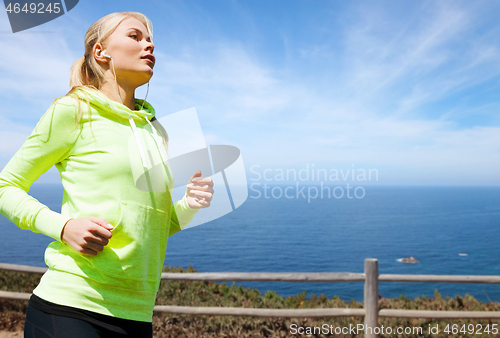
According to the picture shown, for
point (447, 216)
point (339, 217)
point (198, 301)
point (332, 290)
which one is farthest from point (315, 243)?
point (198, 301)

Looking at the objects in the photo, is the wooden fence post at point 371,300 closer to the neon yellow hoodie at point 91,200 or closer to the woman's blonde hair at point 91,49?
the neon yellow hoodie at point 91,200

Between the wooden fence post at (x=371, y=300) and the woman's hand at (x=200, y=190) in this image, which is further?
the wooden fence post at (x=371, y=300)

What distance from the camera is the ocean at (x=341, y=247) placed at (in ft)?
176

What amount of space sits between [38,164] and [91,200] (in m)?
0.19

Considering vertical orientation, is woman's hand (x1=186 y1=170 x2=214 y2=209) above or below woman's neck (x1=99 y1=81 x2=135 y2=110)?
below

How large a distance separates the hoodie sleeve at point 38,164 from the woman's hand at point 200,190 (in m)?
0.36

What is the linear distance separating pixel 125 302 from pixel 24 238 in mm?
92670

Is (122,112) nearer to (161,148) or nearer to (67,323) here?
(161,148)

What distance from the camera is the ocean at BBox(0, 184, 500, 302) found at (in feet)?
176

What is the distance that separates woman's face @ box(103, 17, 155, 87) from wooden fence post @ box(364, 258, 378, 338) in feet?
12.2

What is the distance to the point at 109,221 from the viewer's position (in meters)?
0.93

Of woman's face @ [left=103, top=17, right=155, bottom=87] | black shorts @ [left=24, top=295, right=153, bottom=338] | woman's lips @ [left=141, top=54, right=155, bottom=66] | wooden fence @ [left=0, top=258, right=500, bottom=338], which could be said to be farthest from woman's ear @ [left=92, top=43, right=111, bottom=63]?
wooden fence @ [left=0, top=258, right=500, bottom=338]

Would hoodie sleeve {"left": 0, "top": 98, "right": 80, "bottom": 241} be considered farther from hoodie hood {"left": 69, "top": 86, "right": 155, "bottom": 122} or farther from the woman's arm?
the woman's arm

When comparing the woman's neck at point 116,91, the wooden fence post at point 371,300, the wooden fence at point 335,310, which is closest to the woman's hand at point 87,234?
the woman's neck at point 116,91
